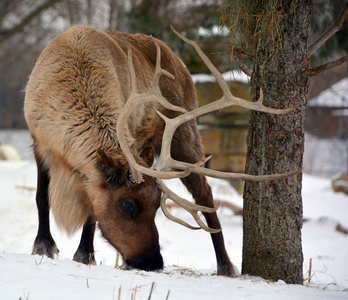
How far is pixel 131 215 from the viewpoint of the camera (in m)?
3.17

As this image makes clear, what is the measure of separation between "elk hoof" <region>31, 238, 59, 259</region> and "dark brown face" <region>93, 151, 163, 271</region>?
806 millimetres

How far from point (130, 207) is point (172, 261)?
2.24m

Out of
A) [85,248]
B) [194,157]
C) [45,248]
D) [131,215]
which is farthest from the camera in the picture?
[194,157]

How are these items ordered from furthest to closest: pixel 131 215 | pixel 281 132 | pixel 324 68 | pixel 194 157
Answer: pixel 194 157
pixel 131 215
pixel 281 132
pixel 324 68

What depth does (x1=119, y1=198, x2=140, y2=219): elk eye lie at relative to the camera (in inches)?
123

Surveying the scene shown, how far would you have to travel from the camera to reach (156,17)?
7.87 metres

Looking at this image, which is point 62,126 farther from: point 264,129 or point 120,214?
point 264,129

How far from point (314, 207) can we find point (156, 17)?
4.04 meters

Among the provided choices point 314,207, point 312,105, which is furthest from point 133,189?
point 312,105

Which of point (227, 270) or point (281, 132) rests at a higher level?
point (281, 132)

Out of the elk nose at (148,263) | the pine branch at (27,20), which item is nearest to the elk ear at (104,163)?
the elk nose at (148,263)

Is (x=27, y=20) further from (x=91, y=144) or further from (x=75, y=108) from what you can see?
(x=91, y=144)

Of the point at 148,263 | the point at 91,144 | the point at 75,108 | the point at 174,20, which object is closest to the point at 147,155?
the point at 91,144

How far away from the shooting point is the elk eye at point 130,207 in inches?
123
